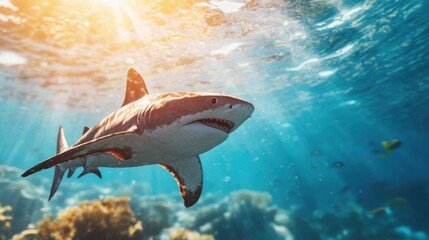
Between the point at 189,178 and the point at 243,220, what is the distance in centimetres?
1027

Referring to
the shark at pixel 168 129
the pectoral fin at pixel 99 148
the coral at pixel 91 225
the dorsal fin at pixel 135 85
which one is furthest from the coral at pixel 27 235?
the pectoral fin at pixel 99 148

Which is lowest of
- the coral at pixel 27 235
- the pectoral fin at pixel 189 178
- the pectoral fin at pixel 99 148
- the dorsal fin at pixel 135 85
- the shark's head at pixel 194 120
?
the coral at pixel 27 235

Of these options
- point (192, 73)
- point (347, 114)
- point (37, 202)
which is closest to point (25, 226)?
point (37, 202)

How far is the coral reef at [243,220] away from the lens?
13602mm

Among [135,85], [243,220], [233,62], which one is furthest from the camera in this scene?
[233,62]

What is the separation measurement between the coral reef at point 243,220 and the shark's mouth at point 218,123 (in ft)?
35.9

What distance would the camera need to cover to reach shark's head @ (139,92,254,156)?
3.34 m

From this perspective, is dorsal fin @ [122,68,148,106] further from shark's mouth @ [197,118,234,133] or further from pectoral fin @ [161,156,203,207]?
shark's mouth @ [197,118,234,133]

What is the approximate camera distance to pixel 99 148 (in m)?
3.85

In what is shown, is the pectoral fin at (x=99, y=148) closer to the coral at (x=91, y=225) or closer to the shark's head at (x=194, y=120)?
the shark's head at (x=194, y=120)

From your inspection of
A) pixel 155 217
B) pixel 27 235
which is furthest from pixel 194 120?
pixel 155 217

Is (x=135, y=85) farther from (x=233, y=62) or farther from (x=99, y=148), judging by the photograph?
(x=233, y=62)

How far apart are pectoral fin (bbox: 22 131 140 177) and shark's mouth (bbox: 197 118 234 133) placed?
3.62ft

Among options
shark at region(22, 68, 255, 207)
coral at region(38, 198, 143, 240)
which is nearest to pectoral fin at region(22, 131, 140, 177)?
shark at region(22, 68, 255, 207)
